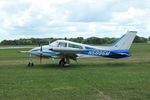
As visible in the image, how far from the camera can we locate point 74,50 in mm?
16547

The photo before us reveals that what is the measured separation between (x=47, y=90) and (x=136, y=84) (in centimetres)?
393

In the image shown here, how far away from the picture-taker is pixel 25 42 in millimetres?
101000

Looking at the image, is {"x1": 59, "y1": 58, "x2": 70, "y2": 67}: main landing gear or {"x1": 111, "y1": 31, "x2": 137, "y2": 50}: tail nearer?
{"x1": 59, "y1": 58, "x2": 70, "y2": 67}: main landing gear

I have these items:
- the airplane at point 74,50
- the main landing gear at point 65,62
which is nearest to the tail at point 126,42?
the airplane at point 74,50

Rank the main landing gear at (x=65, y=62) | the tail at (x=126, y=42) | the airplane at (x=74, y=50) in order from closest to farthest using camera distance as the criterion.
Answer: the airplane at (x=74, y=50) < the main landing gear at (x=65, y=62) < the tail at (x=126, y=42)

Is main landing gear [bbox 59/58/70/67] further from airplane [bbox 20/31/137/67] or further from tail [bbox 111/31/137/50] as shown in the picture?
tail [bbox 111/31/137/50]

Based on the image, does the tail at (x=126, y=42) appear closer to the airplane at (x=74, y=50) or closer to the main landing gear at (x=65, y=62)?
the airplane at (x=74, y=50)

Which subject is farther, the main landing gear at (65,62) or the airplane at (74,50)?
the main landing gear at (65,62)

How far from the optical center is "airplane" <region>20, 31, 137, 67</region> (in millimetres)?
16766

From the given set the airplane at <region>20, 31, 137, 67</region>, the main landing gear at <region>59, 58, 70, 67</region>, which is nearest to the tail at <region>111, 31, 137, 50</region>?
→ the airplane at <region>20, 31, 137, 67</region>

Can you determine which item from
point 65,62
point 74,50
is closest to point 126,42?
point 74,50

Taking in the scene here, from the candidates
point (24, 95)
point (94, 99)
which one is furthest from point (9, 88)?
point (94, 99)

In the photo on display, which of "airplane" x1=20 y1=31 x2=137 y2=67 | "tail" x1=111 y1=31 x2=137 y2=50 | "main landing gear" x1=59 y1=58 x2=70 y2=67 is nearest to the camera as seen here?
"airplane" x1=20 y1=31 x2=137 y2=67

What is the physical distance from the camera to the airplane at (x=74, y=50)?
16.8 meters
